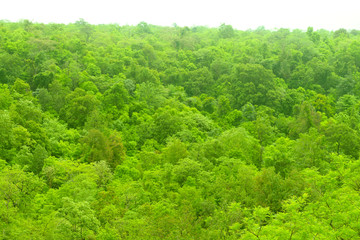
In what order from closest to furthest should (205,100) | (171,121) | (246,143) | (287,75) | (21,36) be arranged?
(246,143), (171,121), (205,100), (21,36), (287,75)

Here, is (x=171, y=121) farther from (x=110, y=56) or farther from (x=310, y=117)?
(x=110, y=56)

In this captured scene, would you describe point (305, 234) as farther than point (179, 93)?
No

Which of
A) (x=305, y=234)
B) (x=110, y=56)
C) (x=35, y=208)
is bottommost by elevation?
(x=35, y=208)

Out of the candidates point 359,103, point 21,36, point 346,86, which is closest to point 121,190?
point 359,103

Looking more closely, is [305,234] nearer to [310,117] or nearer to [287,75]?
[310,117]

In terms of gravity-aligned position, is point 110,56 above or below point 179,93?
above

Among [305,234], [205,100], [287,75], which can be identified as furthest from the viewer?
[287,75]

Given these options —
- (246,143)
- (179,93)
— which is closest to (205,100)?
(179,93)
